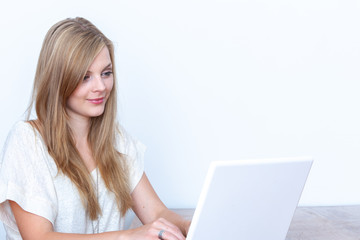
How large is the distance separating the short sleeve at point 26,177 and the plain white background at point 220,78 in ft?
2.21

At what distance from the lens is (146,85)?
95.0 inches

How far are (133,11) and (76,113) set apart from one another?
2.34ft

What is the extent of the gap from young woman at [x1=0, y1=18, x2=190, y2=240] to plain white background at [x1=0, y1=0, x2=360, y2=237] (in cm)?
53

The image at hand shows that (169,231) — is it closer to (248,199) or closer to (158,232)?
(158,232)

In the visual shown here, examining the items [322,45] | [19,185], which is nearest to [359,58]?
[322,45]

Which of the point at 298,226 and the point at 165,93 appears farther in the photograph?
the point at 165,93

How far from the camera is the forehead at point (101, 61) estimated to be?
1.74m

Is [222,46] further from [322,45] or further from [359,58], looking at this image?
[359,58]

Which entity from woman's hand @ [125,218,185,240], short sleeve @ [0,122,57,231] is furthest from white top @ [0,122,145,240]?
woman's hand @ [125,218,185,240]

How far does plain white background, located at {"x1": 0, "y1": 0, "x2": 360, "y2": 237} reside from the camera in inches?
91.0

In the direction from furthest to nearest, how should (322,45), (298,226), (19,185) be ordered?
(322,45) → (298,226) → (19,185)

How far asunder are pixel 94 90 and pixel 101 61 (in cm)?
10

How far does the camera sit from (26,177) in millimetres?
1641

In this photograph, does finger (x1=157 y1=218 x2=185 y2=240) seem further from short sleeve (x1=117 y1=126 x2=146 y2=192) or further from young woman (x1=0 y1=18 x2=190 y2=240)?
short sleeve (x1=117 y1=126 x2=146 y2=192)
